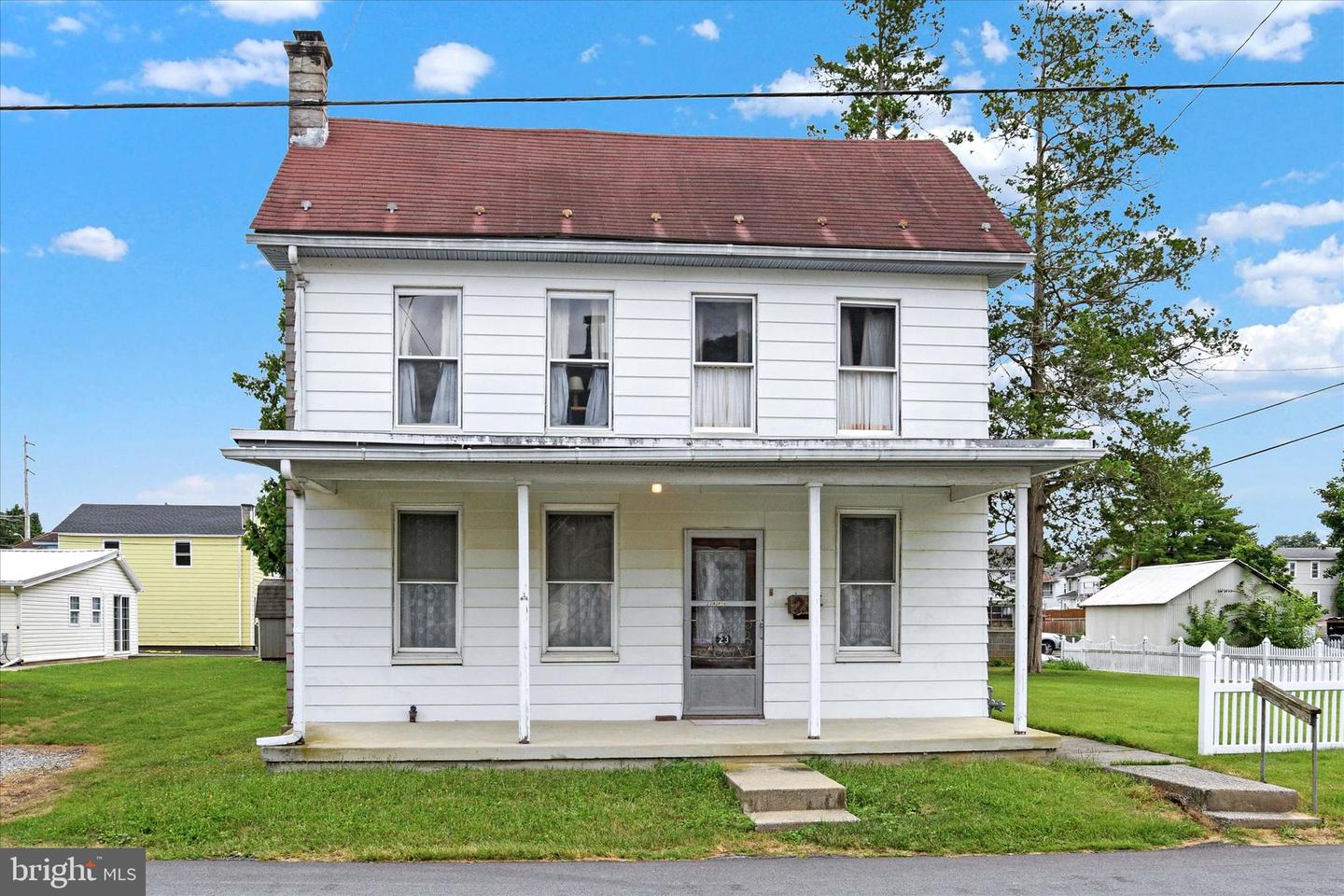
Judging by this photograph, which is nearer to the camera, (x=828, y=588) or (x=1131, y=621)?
(x=828, y=588)

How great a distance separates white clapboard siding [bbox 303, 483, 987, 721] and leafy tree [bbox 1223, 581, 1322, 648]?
18976 mm

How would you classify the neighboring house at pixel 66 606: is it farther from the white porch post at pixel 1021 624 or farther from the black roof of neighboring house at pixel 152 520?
the white porch post at pixel 1021 624

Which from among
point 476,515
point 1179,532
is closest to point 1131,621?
point 1179,532

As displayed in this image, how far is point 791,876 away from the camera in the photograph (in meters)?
7.89

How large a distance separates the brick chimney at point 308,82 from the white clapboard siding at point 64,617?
21352 mm

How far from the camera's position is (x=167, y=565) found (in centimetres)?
4212

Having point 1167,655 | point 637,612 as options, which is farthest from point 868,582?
point 1167,655

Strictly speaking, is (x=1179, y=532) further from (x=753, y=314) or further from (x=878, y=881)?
(x=878, y=881)

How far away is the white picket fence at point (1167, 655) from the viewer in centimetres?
2486

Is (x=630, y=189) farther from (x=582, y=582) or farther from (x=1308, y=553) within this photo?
(x=1308, y=553)

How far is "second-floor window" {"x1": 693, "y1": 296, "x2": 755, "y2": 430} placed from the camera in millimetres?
13172

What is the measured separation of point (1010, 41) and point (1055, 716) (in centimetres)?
1720

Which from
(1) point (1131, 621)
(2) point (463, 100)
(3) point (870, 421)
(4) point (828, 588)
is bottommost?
(1) point (1131, 621)
